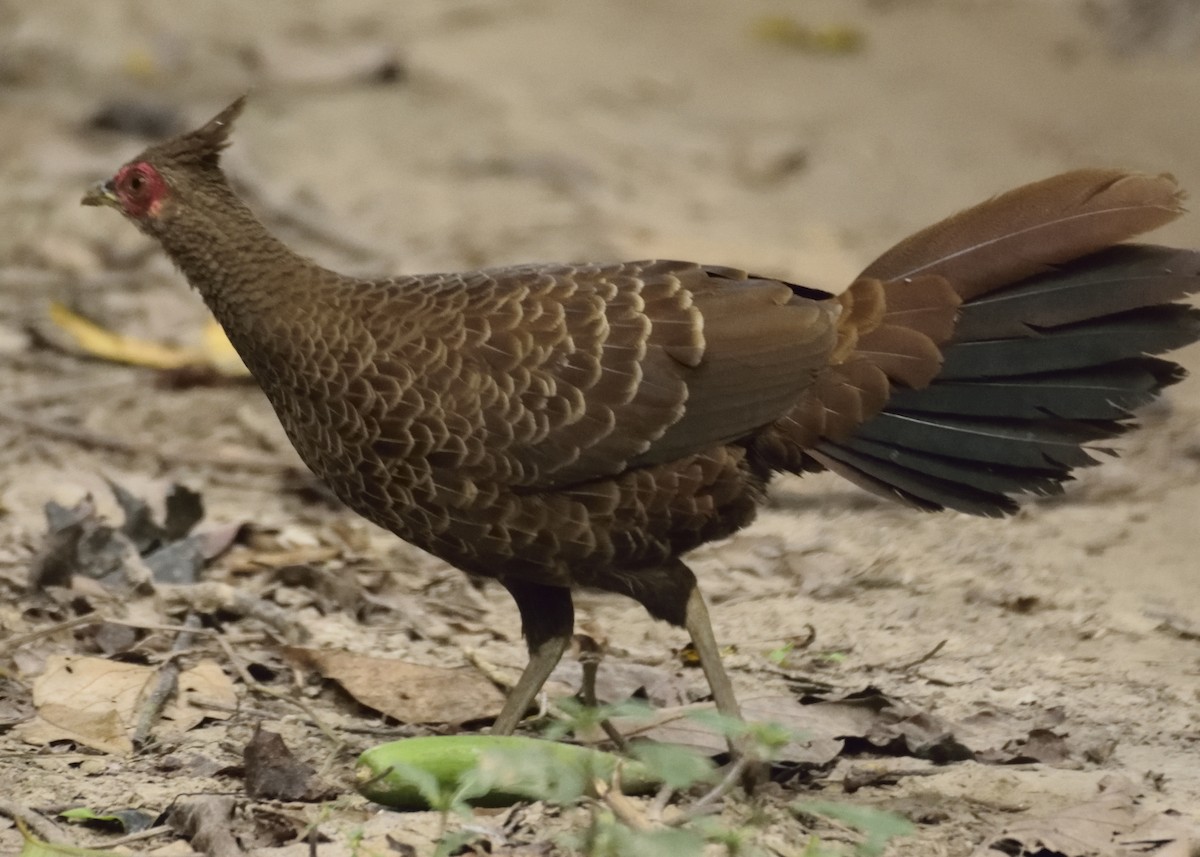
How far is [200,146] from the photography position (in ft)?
12.4

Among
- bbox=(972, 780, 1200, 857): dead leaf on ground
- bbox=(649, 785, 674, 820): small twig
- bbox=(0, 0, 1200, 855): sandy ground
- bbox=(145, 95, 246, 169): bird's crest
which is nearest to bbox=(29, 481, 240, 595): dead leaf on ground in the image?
bbox=(0, 0, 1200, 855): sandy ground

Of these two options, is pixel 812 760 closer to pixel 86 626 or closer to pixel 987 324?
pixel 987 324

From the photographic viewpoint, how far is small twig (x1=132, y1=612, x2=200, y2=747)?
3613 millimetres

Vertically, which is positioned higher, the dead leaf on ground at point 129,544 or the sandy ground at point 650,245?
the sandy ground at point 650,245

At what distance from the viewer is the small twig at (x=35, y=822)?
2.99m

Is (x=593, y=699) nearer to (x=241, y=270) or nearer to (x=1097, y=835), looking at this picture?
(x=1097, y=835)

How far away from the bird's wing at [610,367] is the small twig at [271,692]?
0.62 m

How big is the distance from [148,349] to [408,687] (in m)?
2.84

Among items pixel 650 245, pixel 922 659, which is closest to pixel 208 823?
pixel 922 659

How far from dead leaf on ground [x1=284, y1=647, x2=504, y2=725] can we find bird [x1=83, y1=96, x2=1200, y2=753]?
20 centimetres

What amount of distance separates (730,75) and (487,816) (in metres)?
7.81

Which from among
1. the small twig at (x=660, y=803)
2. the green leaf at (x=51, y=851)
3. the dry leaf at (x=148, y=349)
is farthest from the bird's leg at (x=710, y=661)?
the dry leaf at (x=148, y=349)

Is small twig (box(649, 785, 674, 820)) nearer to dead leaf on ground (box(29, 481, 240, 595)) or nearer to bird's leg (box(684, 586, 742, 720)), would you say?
bird's leg (box(684, 586, 742, 720))

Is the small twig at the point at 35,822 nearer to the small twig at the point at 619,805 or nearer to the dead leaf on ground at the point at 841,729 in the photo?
the small twig at the point at 619,805
